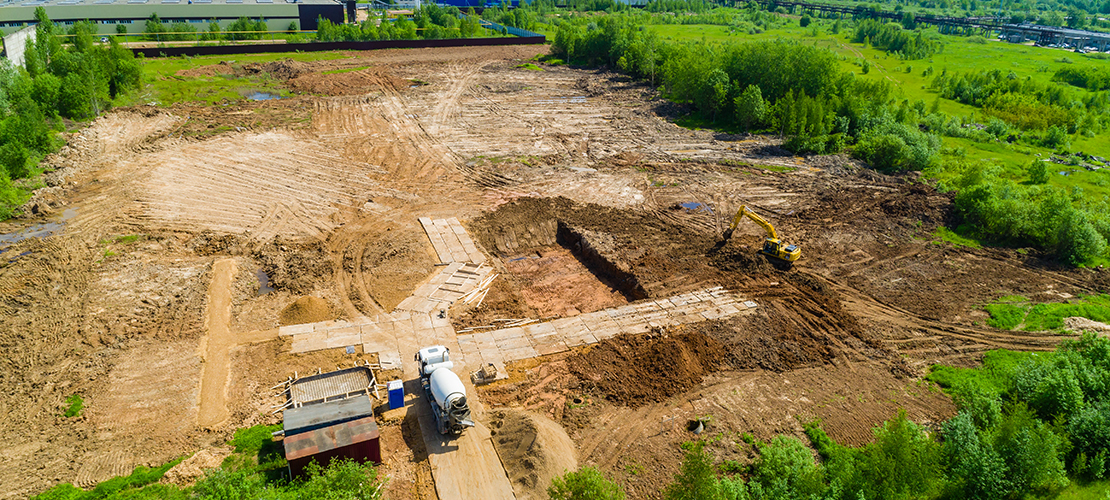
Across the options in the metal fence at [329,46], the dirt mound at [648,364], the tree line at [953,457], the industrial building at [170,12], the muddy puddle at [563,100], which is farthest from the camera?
the industrial building at [170,12]

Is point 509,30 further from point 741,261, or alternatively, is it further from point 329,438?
point 329,438

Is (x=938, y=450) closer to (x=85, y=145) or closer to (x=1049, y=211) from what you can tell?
(x=1049, y=211)

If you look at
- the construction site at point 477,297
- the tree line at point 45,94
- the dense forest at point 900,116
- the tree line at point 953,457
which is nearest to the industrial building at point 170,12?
the tree line at point 45,94

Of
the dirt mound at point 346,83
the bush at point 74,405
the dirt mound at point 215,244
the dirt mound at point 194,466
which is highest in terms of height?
the dirt mound at point 346,83

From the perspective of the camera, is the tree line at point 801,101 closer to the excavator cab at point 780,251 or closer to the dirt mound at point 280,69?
the excavator cab at point 780,251

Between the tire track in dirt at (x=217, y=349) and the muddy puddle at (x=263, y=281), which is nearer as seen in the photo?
the tire track in dirt at (x=217, y=349)

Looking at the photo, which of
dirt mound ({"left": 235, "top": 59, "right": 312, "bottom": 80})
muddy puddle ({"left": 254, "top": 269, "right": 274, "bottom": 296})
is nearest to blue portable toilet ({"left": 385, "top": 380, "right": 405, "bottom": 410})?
muddy puddle ({"left": 254, "top": 269, "right": 274, "bottom": 296})
